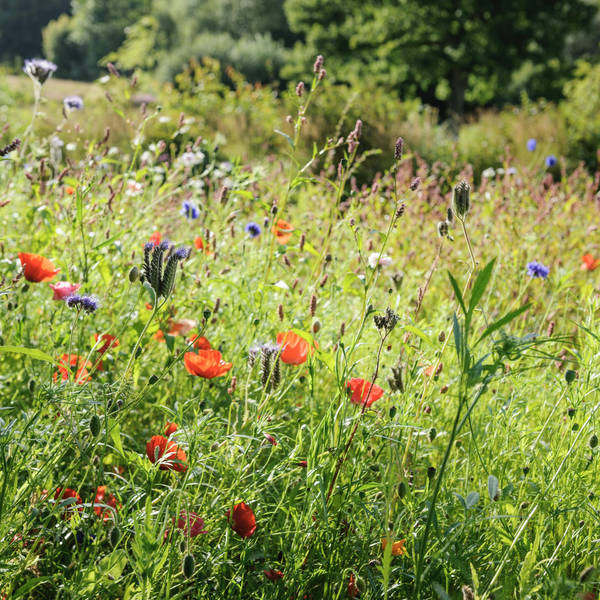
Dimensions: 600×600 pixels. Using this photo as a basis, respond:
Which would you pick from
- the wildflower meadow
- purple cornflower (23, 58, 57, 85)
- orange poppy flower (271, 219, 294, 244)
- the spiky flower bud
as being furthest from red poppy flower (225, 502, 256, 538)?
purple cornflower (23, 58, 57, 85)

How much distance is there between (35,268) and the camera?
1.39 metres

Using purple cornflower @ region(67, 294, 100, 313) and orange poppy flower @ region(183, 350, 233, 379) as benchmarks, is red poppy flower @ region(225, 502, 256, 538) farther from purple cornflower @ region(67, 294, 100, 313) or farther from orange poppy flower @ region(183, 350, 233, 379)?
purple cornflower @ region(67, 294, 100, 313)

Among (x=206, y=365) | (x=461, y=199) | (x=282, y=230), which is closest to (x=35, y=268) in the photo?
(x=206, y=365)

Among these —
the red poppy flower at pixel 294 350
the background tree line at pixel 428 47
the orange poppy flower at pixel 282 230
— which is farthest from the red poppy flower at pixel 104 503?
the background tree line at pixel 428 47

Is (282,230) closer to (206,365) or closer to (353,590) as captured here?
(206,365)

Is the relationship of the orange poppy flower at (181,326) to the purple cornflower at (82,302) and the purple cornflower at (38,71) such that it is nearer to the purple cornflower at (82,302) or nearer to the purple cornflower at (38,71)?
the purple cornflower at (82,302)

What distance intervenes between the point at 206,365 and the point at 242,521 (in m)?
0.35

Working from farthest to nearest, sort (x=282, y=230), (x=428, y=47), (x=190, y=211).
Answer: (x=428, y=47), (x=190, y=211), (x=282, y=230)

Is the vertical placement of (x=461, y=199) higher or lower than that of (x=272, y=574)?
higher

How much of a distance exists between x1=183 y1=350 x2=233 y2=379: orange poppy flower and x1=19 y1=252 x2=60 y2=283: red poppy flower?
1.46 ft

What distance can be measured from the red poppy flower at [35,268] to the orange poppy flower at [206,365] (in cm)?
44

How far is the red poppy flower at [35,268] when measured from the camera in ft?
4.52

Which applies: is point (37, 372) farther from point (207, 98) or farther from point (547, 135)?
point (547, 135)

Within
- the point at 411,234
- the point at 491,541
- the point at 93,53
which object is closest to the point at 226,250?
the point at 491,541
